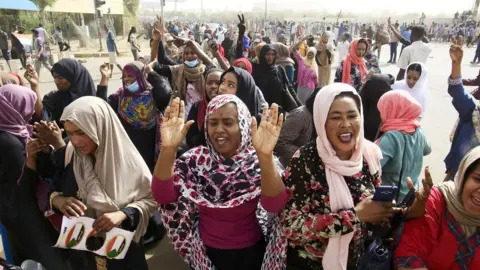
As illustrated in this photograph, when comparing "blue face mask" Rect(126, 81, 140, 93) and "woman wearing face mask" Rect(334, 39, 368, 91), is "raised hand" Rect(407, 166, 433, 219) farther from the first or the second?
"woman wearing face mask" Rect(334, 39, 368, 91)

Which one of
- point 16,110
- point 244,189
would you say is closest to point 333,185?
point 244,189

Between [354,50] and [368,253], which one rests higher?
[354,50]

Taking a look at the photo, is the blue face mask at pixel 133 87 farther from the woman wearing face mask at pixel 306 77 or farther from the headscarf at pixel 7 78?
the woman wearing face mask at pixel 306 77

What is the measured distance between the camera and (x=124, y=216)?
2.03 meters

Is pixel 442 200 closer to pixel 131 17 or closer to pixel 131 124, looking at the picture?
pixel 131 124

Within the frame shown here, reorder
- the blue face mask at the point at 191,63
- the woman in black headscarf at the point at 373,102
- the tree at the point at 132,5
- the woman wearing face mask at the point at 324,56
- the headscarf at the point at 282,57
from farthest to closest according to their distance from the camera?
the tree at the point at 132,5 → the woman wearing face mask at the point at 324,56 → the headscarf at the point at 282,57 → the blue face mask at the point at 191,63 → the woman in black headscarf at the point at 373,102

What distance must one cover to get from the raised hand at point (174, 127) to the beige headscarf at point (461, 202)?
1.25 metres

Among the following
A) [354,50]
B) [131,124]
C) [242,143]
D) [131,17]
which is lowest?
[131,124]

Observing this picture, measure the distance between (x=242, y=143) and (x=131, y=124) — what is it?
2036 millimetres

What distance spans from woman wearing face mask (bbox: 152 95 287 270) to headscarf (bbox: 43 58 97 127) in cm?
213

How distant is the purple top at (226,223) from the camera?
1.81 metres

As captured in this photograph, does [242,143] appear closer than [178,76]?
Yes

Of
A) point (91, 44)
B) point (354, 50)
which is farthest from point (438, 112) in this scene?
point (91, 44)

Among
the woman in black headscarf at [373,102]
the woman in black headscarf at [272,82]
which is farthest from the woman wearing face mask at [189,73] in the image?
the woman in black headscarf at [373,102]
